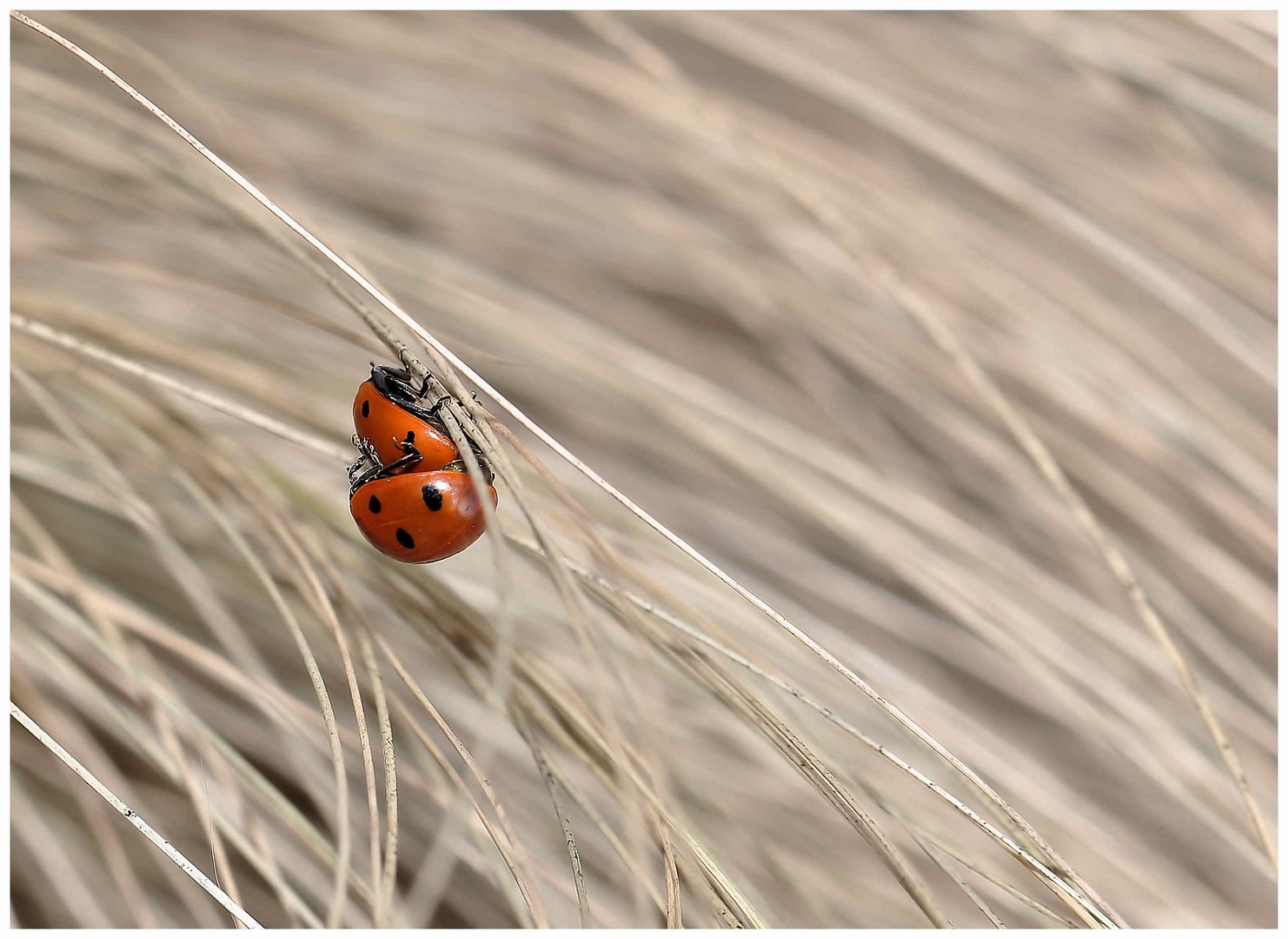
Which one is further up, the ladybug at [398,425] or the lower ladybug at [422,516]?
the ladybug at [398,425]

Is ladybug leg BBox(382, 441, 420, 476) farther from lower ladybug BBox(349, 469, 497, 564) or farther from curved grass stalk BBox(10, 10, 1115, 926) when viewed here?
curved grass stalk BBox(10, 10, 1115, 926)

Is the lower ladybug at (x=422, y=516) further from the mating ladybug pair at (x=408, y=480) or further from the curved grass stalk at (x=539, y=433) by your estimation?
the curved grass stalk at (x=539, y=433)

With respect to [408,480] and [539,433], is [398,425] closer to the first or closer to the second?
[408,480]

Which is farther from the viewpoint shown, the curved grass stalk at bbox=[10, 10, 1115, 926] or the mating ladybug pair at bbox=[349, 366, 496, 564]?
the mating ladybug pair at bbox=[349, 366, 496, 564]

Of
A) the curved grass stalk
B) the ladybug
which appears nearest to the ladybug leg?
the ladybug

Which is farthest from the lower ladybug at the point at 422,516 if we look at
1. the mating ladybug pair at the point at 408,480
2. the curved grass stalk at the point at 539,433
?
the curved grass stalk at the point at 539,433

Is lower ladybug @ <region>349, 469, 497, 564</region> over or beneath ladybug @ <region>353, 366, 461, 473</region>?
beneath

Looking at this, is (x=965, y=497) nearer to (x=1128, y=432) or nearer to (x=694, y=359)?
(x=1128, y=432)
